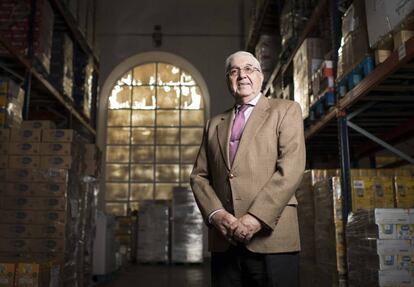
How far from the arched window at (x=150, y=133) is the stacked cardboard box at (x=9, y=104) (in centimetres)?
605

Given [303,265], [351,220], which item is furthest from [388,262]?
[303,265]

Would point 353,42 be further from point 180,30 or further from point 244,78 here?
point 180,30

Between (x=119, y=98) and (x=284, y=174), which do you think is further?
(x=119, y=98)

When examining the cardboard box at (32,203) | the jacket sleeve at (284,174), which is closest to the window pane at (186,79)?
the cardboard box at (32,203)

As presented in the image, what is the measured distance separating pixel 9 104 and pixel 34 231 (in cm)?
153

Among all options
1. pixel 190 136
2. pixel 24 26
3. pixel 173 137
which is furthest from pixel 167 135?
pixel 24 26

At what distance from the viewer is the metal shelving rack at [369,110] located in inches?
125

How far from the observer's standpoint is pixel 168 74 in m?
12.0

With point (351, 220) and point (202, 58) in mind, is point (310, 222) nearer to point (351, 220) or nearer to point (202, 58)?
point (351, 220)

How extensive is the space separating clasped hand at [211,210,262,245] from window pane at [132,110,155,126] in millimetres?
9967

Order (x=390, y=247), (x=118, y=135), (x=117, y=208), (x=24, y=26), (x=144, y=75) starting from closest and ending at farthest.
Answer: (x=390, y=247), (x=24, y=26), (x=117, y=208), (x=118, y=135), (x=144, y=75)

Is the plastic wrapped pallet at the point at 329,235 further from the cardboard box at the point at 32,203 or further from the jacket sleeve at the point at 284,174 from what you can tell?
the cardboard box at the point at 32,203

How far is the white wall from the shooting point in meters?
11.5

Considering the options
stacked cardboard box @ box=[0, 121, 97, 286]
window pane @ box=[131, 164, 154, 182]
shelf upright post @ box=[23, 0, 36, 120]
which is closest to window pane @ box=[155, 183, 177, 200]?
window pane @ box=[131, 164, 154, 182]
